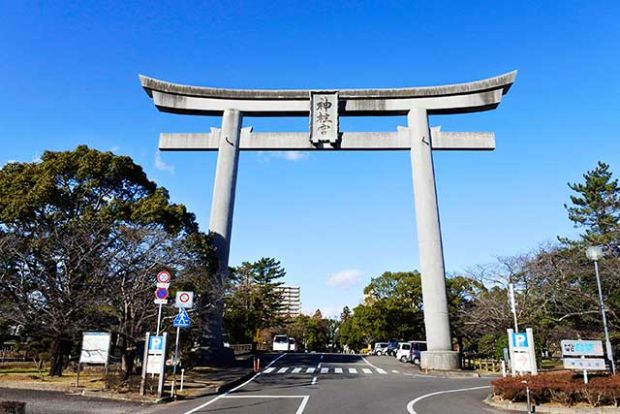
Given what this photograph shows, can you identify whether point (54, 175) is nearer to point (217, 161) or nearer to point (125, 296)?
point (125, 296)

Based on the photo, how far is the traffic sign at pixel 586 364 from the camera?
39.9ft

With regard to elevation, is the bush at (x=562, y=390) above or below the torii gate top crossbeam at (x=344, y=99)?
below

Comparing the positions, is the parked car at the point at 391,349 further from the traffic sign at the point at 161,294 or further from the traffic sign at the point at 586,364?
the traffic sign at the point at 161,294

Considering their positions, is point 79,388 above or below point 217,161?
below

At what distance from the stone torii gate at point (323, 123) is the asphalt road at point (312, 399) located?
9248mm

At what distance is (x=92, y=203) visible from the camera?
A: 20.1 m

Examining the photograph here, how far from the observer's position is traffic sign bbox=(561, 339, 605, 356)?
40.9 ft

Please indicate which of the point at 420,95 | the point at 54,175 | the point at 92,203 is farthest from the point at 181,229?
the point at 420,95

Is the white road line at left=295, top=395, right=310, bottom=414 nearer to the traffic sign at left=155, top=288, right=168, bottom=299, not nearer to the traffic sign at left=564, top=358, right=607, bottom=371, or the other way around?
the traffic sign at left=155, top=288, right=168, bottom=299

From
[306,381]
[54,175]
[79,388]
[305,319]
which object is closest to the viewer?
[79,388]

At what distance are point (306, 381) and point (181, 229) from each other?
9952 mm

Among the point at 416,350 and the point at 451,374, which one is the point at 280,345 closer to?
the point at 416,350

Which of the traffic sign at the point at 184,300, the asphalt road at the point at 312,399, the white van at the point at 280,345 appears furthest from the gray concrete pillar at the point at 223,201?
the white van at the point at 280,345

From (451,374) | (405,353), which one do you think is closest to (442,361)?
(451,374)
